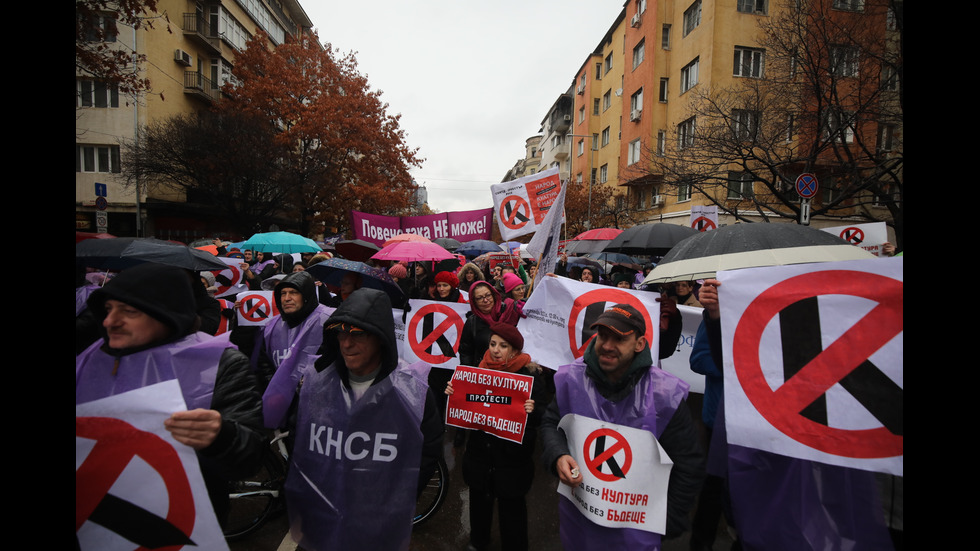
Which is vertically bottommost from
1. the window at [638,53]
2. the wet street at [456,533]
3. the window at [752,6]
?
the wet street at [456,533]

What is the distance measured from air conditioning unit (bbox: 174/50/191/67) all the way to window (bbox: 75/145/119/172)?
6486mm

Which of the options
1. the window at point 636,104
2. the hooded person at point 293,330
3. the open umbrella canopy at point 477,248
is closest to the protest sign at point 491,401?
the hooded person at point 293,330

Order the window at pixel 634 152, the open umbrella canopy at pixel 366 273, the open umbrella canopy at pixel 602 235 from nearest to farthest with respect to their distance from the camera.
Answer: the open umbrella canopy at pixel 366 273, the open umbrella canopy at pixel 602 235, the window at pixel 634 152

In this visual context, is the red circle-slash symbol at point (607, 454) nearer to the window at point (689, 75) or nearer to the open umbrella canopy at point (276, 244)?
the open umbrella canopy at point (276, 244)

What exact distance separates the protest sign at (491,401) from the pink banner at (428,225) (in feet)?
17.6

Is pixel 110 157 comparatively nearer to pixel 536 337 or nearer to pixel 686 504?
pixel 536 337

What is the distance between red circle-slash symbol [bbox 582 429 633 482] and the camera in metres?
2.21

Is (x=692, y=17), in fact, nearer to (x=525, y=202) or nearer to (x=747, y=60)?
(x=747, y=60)

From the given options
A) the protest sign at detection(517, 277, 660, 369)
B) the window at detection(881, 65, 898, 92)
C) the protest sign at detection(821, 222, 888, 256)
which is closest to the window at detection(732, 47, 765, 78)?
the window at detection(881, 65, 898, 92)

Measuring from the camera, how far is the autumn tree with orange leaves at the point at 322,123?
25.1 metres

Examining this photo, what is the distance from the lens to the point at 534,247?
4.68m

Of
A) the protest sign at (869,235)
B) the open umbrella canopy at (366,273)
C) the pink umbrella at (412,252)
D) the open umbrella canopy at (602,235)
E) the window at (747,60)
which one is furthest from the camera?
the window at (747,60)

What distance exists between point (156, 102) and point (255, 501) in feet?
90.2

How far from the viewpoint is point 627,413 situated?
224cm
